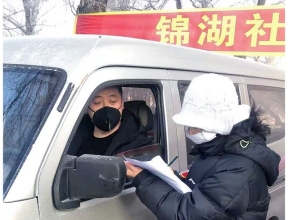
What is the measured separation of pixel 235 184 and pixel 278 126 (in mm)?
2508

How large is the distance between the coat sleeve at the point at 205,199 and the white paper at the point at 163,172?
0.12 feet

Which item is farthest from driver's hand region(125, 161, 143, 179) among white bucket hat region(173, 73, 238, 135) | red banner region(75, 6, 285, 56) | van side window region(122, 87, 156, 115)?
red banner region(75, 6, 285, 56)

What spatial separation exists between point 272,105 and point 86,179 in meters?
2.96

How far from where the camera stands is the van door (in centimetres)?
168

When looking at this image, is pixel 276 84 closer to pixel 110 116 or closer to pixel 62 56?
pixel 110 116

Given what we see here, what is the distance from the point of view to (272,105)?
13.6ft

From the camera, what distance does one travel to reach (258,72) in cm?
379

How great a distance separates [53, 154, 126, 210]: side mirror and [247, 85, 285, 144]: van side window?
2212 mm

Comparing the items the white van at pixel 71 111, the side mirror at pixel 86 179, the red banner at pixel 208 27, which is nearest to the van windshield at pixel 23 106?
the white van at pixel 71 111

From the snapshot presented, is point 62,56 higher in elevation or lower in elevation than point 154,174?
higher

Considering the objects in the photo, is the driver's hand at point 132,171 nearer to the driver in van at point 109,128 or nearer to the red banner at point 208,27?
the driver in van at point 109,128

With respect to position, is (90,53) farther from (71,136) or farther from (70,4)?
(70,4)

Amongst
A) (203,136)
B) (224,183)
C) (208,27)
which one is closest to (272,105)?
(203,136)

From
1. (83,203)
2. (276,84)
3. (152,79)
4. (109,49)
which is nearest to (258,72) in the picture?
(276,84)
